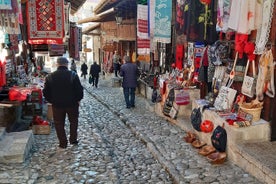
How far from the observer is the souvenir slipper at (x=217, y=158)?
16.9 feet

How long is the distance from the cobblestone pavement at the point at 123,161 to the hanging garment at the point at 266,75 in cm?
133

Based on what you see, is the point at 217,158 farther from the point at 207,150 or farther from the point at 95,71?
the point at 95,71

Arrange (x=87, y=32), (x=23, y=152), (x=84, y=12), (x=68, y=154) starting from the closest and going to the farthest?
(x=23, y=152)
(x=68, y=154)
(x=87, y=32)
(x=84, y=12)

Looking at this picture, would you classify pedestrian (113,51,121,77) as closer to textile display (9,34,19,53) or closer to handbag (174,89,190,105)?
textile display (9,34,19,53)

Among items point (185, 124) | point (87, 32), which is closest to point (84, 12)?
point (87, 32)

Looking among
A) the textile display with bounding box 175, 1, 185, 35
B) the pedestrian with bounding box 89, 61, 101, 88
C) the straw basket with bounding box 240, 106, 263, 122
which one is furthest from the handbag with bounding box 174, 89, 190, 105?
the pedestrian with bounding box 89, 61, 101, 88

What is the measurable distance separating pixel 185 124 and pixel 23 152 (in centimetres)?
358

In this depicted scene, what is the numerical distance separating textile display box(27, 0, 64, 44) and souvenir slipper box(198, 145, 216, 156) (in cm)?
588

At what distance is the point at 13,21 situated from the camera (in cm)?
737

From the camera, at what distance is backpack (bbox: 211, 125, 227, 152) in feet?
17.4

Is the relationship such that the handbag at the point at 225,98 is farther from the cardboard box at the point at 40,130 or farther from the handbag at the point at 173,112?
the cardboard box at the point at 40,130

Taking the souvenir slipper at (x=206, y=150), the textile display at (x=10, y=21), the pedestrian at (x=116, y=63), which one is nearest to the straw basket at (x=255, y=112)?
the souvenir slipper at (x=206, y=150)

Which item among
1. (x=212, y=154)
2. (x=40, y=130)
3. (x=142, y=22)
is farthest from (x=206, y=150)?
(x=142, y=22)

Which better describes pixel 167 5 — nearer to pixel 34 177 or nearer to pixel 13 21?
pixel 13 21
